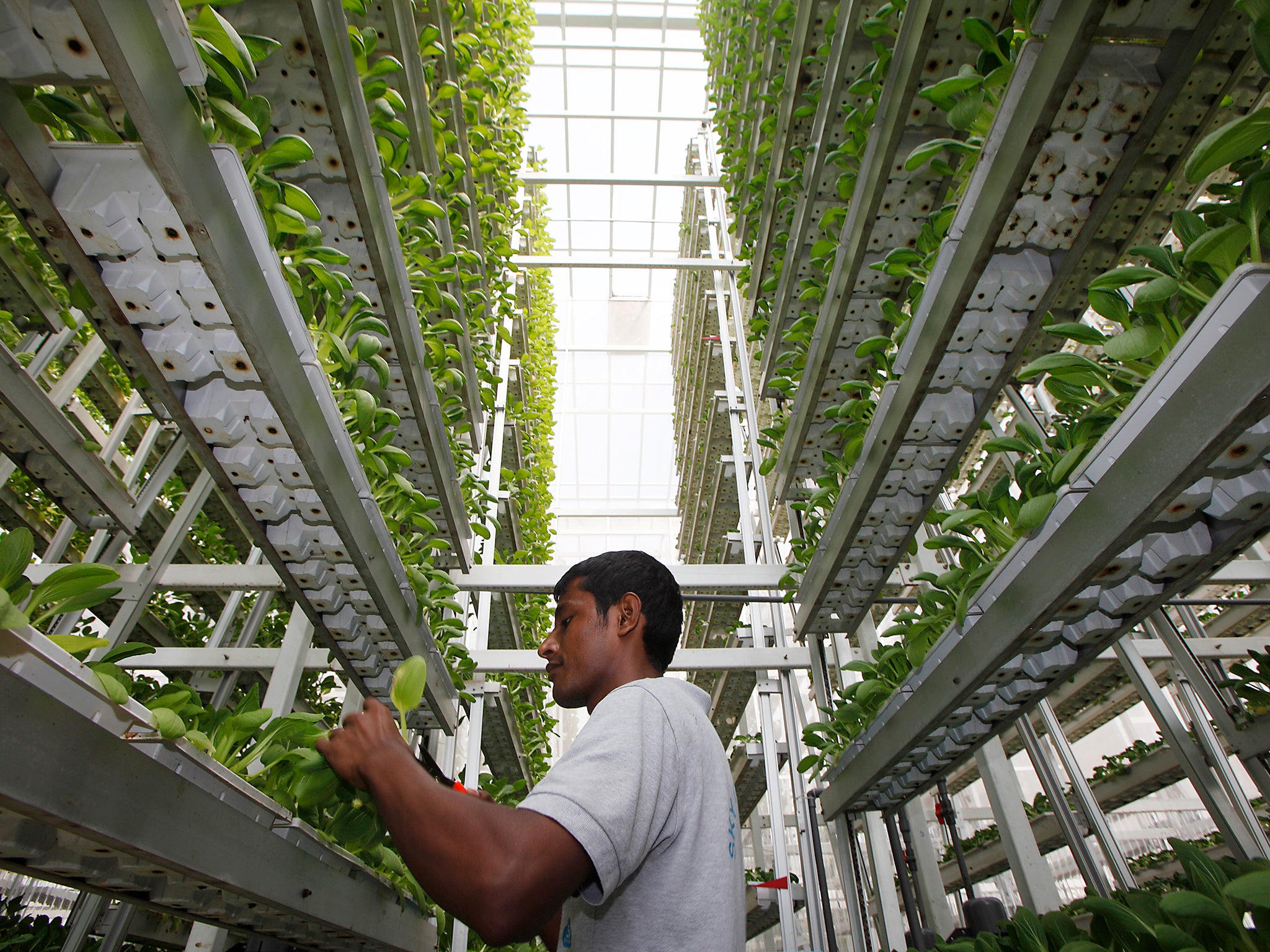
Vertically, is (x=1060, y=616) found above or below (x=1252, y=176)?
below

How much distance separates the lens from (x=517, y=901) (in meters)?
0.73

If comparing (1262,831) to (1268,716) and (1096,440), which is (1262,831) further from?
(1096,440)

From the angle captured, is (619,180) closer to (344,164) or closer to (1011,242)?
(344,164)

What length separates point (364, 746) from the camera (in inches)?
36.2

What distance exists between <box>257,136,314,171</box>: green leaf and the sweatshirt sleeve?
116cm

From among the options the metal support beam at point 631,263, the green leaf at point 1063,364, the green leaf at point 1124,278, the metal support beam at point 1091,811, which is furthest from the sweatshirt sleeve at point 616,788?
the metal support beam at point 631,263

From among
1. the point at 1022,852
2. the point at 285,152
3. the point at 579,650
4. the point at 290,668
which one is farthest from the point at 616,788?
the point at 1022,852

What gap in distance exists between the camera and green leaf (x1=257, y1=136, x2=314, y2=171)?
1.34 meters

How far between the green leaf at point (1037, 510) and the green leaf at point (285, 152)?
1459 millimetres

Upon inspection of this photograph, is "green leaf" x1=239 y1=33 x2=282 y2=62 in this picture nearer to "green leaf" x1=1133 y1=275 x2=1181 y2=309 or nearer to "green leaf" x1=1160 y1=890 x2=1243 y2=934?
"green leaf" x1=1133 y1=275 x2=1181 y2=309

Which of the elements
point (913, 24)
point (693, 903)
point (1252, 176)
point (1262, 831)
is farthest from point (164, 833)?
point (1262, 831)

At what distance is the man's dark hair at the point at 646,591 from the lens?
4.10ft

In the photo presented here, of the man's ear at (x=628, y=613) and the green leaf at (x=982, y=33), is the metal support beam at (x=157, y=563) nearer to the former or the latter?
the man's ear at (x=628, y=613)

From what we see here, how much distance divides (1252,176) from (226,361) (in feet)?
5.13
